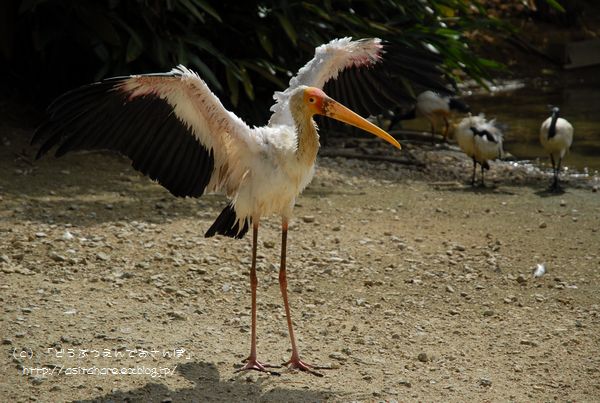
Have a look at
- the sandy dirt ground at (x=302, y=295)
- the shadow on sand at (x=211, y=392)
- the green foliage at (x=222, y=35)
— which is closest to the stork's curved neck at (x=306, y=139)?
the sandy dirt ground at (x=302, y=295)

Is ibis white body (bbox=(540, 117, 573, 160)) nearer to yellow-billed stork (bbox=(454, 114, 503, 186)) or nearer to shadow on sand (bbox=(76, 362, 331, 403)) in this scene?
yellow-billed stork (bbox=(454, 114, 503, 186))

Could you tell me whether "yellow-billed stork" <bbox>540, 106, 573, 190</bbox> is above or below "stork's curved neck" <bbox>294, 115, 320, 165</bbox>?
above

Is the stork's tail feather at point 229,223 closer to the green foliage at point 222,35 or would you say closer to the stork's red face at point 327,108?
the stork's red face at point 327,108

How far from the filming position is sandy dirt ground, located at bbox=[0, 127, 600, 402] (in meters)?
4.53

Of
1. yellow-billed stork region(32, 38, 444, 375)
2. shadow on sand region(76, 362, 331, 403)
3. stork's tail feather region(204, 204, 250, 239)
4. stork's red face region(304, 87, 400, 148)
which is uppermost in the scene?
stork's red face region(304, 87, 400, 148)

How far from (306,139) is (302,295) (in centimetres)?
126

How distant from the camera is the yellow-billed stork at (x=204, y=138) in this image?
4.60 meters

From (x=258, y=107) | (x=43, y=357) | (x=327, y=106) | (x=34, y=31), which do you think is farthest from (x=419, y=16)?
(x=43, y=357)

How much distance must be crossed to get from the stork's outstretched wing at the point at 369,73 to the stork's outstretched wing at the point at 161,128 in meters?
0.65

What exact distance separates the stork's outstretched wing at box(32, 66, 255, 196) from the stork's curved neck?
0.27m

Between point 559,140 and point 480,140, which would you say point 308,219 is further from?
point 559,140

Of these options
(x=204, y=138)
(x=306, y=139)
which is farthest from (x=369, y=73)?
(x=204, y=138)

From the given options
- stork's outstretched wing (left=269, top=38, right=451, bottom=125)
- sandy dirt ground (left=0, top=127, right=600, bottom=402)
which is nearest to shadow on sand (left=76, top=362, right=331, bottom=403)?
sandy dirt ground (left=0, top=127, right=600, bottom=402)

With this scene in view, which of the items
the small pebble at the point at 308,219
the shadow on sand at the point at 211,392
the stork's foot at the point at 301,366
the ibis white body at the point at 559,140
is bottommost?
the shadow on sand at the point at 211,392
